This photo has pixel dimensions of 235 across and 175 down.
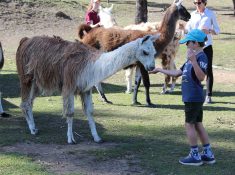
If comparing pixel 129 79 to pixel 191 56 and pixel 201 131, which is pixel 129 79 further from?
pixel 191 56

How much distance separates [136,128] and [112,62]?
159 cm

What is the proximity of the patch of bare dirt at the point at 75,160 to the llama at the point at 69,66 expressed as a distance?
12.4 inches

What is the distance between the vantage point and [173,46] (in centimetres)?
1217

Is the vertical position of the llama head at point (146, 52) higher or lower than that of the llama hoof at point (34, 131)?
higher

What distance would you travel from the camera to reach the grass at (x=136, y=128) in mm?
6094

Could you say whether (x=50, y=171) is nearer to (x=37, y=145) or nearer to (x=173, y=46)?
(x=37, y=145)

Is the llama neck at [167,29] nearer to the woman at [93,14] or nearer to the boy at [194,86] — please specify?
the woman at [93,14]

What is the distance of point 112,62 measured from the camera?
6.82 meters

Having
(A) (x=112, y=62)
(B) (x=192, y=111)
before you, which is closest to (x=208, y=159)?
(B) (x=192, y=111)

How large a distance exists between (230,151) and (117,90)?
5.61 meters

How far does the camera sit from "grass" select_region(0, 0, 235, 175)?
609 centimetres

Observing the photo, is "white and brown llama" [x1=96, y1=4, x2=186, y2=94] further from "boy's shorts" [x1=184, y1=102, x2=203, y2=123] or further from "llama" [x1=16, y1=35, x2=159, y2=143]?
"boy's shorts" [x1=184, y1=102, x2=203, y2=123]

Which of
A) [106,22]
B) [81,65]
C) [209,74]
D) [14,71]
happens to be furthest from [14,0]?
[81,65]

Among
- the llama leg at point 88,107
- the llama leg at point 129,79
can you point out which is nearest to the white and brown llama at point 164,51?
the llama leg at point 129,79
